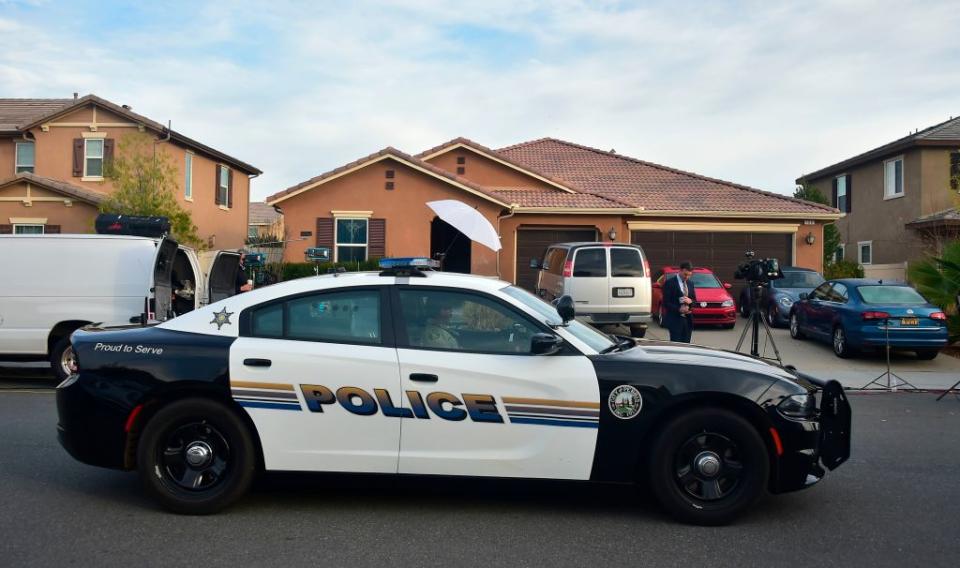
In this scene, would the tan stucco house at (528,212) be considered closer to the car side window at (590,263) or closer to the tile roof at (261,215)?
the car side window at (590,263)

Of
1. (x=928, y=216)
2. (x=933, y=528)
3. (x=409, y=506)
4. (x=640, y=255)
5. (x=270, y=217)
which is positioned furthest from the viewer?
(x=270, y=217)

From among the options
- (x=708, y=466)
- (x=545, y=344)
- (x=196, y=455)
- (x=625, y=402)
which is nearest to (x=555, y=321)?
(x=545, y=344)

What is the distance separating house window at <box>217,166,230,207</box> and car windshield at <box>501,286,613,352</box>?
2660 centimetres

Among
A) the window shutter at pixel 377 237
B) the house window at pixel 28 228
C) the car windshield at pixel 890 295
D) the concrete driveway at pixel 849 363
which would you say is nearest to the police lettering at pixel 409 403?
the concrete driveway at pixel 849 363

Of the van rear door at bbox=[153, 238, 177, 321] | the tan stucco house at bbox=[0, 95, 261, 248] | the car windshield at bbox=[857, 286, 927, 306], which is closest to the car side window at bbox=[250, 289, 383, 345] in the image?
the van rear door at bbox=[153, 238, 177, 321]

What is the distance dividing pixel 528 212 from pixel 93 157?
14.3 m

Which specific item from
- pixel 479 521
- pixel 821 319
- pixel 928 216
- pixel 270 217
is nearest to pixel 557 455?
pixel 479 521

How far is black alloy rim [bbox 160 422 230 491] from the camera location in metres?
5.38

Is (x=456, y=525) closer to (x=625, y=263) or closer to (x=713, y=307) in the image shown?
(x=625, y=263)

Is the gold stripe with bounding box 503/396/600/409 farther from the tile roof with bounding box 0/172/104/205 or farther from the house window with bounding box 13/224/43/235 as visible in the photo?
the house window with bounding box 13/224/43/235

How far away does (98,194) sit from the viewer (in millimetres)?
25672

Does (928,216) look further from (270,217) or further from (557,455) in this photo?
(270,217)

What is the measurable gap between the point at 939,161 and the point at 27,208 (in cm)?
2827

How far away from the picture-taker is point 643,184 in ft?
86.6
